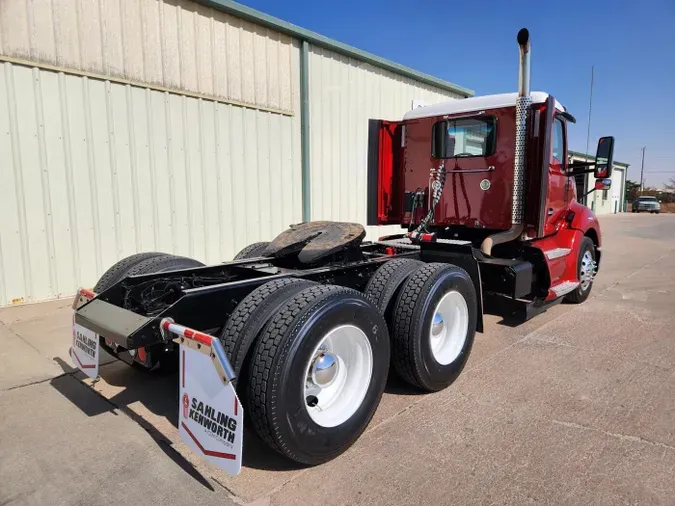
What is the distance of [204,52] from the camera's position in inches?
293

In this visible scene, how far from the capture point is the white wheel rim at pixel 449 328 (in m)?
3.88

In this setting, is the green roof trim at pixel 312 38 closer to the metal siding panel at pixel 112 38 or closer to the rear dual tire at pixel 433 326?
the metal siding panel at pixel 112 38

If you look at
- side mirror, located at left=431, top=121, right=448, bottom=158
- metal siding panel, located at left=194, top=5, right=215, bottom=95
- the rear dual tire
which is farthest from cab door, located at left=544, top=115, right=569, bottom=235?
metal siding panel, located at left=194, top=5, right=215, bottom=95

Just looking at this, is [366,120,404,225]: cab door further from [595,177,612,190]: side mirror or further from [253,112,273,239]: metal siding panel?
[253,112,273,239]: metal siding panel

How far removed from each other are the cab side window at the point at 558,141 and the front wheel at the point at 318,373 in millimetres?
3680

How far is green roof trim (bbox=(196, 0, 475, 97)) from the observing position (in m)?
7.56

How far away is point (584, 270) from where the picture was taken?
6.48 metres

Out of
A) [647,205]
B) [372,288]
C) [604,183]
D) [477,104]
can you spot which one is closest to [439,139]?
[477,104]

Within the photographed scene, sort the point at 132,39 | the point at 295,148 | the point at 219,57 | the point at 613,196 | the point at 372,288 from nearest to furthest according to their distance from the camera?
the point at 372,288 → the point at 132,39 → the point at 219,57 → the point at 295,148 → the point at 613,196

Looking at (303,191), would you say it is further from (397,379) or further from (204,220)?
(397,379)

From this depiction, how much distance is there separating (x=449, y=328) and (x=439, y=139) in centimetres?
270

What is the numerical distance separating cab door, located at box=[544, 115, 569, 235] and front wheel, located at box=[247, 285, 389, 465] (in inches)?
127

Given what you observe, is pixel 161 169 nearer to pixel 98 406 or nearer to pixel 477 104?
pixel 98 406

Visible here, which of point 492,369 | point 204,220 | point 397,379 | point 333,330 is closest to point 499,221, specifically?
point 492,369
